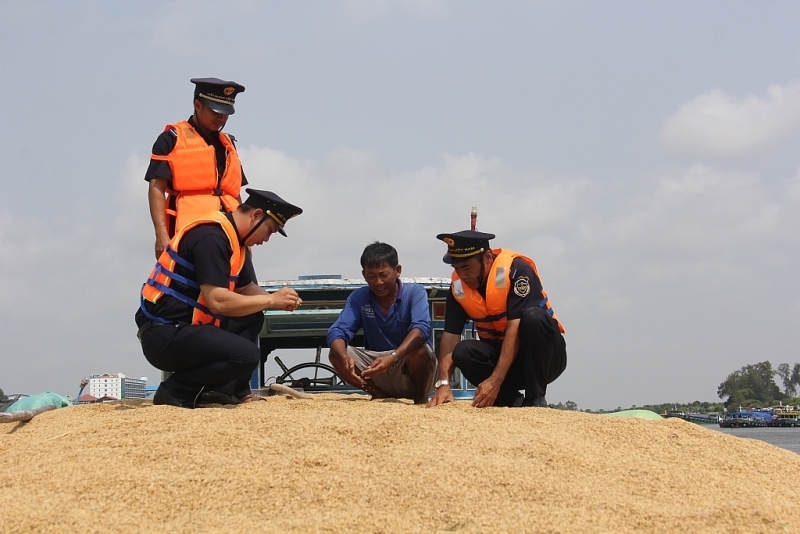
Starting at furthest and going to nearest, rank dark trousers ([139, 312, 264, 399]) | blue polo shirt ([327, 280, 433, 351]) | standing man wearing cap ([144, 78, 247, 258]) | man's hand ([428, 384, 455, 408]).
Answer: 1. blue polo shirt ([327, 280, 433, 351])
2. standing man wearing cap ([144, 78, 247, 258])
3. man's hand ([428, 384, 455, 408])
4. dark trousers ([139, 312, 264, 399])

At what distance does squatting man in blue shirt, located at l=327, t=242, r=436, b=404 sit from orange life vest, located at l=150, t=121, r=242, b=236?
0.95 meters

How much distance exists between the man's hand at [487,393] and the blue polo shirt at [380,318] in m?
0.65

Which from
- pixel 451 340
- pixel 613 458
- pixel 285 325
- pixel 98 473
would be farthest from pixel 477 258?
pixel 285 325

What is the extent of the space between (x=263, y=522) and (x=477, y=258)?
8.58ft

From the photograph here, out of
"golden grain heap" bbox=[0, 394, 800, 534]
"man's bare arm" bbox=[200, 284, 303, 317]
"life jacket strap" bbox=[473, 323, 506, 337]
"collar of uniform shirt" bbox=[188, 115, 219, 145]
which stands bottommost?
"golden grain heap" bbox=[0, 394, 800, 534]

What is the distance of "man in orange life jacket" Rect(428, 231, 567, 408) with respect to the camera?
463cm

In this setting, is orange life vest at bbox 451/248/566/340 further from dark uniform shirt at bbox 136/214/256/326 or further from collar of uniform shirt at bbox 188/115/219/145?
collar of uniform shirt at bbox 188/115/219/145

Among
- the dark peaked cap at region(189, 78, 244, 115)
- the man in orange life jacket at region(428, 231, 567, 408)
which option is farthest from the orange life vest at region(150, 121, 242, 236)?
the man in orange life jacket at region(428, 231, 567, 408)

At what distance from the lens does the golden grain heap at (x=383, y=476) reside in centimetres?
239

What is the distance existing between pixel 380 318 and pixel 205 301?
1431 millimetres

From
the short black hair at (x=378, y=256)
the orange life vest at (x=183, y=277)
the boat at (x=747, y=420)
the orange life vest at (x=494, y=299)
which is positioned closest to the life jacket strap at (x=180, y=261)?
the orange life vest at (x=183, y=277)

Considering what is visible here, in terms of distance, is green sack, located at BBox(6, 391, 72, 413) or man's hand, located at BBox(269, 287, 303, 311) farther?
green sack, located at BBox(6, 391, 72, 413)

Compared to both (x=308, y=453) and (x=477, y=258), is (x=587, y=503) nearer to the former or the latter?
(x=308, y=453)

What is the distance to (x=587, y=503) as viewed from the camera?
2508mm
